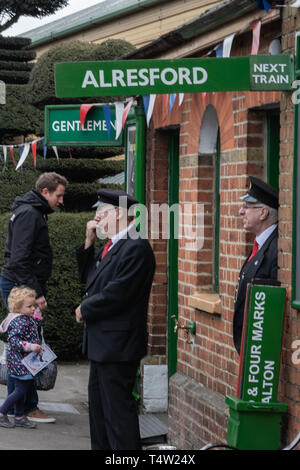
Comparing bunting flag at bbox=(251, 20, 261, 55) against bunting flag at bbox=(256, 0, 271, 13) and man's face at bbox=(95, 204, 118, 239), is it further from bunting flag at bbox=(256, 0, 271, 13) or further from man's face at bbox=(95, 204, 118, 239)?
man's face at bbox=(95, 204, 118, 239)

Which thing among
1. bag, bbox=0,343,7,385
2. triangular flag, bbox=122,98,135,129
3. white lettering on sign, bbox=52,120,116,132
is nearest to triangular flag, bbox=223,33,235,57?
triangular flag, bbox=122,98,135,129

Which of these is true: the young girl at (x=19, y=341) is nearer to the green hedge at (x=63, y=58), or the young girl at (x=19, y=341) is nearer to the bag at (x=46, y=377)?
the bag at (x=46, y=377)

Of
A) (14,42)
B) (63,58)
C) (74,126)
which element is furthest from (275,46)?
(14,42)

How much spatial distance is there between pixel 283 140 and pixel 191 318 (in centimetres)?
243

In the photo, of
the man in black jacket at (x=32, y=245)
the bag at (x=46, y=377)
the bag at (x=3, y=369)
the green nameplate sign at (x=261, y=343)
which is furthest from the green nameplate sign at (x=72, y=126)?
the green nameplate sign at (x=261, y=343)

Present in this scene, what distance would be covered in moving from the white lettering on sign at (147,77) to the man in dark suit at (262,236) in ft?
2.86

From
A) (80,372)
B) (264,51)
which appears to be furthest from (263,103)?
(80,372)

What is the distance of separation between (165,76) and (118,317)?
1740mm

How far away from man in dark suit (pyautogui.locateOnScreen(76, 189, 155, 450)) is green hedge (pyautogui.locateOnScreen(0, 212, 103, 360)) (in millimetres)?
5153

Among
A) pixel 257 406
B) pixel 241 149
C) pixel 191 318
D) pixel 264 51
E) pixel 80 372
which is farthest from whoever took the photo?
pixel 80 372

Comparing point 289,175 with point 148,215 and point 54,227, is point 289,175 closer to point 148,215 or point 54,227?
point 148,215

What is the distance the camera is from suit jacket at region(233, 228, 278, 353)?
6113mm

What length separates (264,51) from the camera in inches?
253

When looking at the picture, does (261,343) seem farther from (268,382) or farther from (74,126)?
(74,126)
